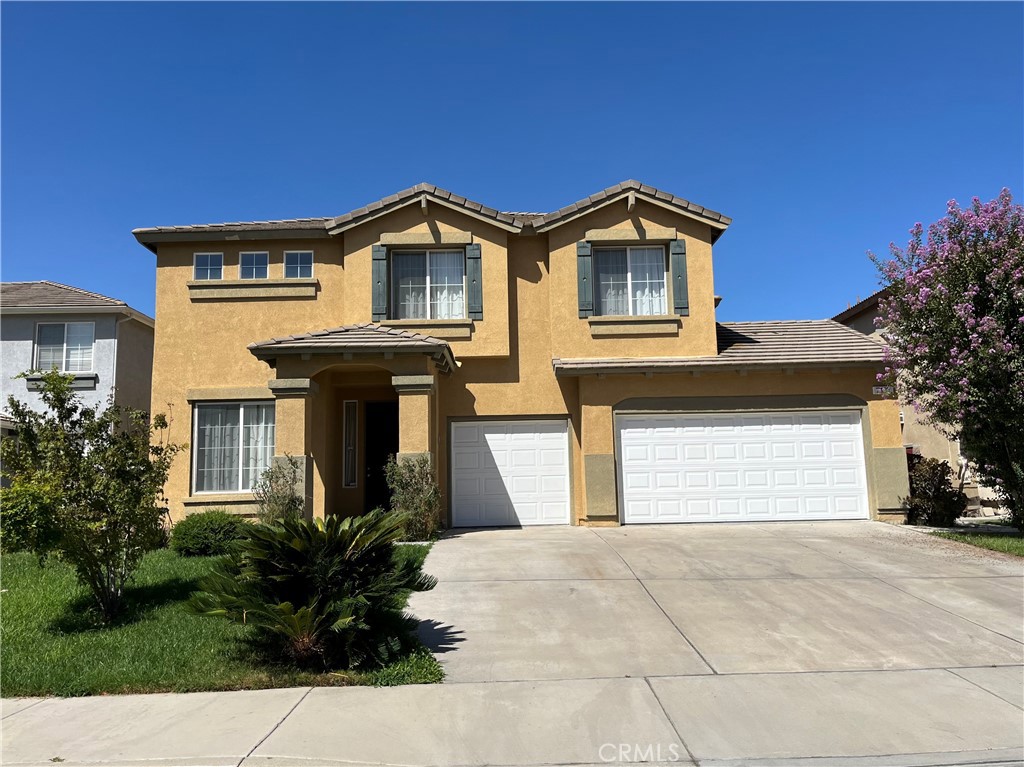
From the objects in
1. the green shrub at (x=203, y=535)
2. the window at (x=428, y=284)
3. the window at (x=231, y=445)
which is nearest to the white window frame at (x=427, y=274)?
the window at (x=428, y=284)

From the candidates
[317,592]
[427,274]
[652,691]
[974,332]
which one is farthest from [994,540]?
[427,274]

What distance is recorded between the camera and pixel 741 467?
14.1 m

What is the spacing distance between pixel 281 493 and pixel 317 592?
21.2ft

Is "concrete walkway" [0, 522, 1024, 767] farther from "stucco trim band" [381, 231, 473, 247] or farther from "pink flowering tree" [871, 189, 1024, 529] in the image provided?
"stucco trim band" [381, 231, 473, 247]

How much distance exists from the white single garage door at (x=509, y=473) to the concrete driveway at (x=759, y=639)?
2906mm

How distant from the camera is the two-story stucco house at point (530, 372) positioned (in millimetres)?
14094

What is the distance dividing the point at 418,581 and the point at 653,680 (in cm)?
234

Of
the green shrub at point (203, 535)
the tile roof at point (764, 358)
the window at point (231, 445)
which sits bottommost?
the green shrub at point (203, 535)

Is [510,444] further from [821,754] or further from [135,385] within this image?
[135,385]

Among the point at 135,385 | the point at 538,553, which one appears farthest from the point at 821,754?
the point at 135,385

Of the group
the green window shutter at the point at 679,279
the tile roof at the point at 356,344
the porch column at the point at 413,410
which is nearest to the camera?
the tile roof at the point at 356,344

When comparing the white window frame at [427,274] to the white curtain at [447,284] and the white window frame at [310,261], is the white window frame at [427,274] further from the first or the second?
the white window frame at [310,261]

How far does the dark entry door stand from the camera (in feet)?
50.1

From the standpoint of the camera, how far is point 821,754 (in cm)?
452
